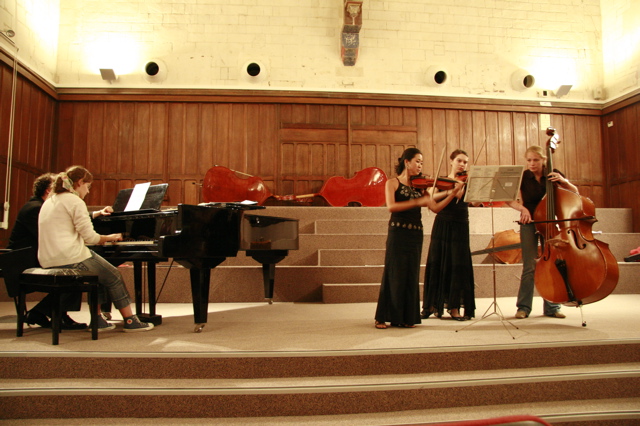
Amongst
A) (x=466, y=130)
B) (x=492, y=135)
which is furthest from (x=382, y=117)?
(x=492, y=135)

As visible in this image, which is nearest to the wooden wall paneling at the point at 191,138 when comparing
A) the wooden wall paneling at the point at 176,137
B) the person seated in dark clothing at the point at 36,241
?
the wooden wall paneling at the point at 176,137

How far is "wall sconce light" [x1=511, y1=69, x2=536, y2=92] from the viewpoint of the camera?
8484 millimetres

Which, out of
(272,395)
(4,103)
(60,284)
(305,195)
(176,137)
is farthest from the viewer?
(176,137)

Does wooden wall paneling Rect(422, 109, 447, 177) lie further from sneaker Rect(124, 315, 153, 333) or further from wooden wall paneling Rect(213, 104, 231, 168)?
sneaker Rect(124, 315, 153, 333)

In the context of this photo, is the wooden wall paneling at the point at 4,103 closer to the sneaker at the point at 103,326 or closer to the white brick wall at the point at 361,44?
the white brick wall at the point at 361,44

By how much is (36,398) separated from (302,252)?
3551 mm

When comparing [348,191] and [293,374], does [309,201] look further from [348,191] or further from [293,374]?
[293,374]

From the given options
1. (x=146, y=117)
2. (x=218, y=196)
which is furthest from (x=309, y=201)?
(x=146, y=117)

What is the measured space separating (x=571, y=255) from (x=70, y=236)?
11.2 feet

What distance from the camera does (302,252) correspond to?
18.1 feet

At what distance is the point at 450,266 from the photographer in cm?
361

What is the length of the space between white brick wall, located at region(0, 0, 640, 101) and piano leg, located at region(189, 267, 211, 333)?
580 centimetres

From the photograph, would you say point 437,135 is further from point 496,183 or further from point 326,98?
point 496,183

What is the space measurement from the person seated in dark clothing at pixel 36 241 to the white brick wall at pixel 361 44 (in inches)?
196
